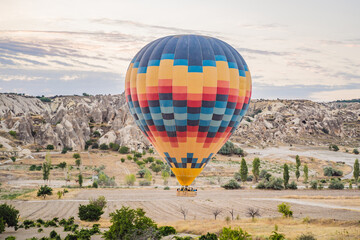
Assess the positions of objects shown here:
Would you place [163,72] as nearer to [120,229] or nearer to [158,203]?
[120,229]

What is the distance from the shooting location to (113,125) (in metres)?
90.2

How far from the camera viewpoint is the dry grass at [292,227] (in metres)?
18.1

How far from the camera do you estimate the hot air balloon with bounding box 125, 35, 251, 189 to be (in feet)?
63.9

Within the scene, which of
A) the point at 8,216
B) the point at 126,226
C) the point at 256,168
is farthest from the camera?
the point at 256,168

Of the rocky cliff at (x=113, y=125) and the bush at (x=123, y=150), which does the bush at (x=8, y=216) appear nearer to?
the bush at (x=123, y=150)

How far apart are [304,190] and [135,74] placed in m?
30.1

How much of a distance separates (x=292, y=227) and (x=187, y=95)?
385 inches

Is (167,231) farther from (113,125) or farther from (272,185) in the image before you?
(113,125)

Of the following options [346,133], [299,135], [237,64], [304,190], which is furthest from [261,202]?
[346,133]

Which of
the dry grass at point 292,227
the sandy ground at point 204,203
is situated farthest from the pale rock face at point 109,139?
the dry grass at point 292,227

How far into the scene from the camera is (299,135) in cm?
12038

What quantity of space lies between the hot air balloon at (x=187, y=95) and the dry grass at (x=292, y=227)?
3276mm

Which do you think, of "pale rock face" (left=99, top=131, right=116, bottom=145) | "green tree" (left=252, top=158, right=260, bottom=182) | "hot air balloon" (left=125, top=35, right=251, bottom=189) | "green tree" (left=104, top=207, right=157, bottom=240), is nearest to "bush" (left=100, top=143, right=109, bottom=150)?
"pale rock face" (left=99, top=131, right=116, bottom=145)

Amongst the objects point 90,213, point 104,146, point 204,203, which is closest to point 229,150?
point 104,146
